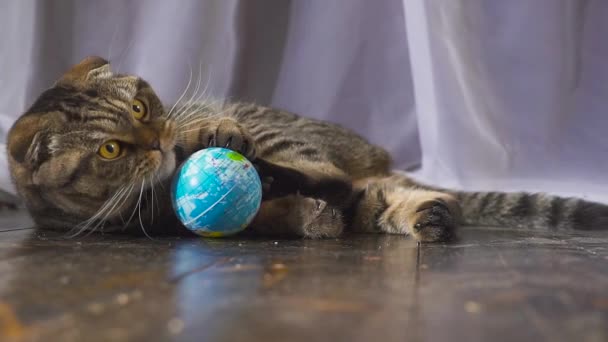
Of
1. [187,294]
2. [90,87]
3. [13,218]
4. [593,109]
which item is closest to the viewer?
[187,294]

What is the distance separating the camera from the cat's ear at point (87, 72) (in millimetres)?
1530

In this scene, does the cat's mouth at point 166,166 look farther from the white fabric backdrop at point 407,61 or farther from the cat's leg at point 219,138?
the white fabric backdrop at point 407,61

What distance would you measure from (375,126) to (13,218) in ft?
4.83

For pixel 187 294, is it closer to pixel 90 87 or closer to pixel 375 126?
pixel 90 87

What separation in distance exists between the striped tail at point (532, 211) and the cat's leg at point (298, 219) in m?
0.55

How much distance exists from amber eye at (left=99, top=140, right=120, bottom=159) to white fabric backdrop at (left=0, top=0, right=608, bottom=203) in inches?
40.7

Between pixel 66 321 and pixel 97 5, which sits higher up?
pixel 97 5

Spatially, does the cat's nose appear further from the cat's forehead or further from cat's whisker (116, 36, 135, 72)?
cat's whisker (116, 36, 135, 72)

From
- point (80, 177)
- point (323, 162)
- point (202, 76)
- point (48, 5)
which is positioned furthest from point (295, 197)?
point (48, 5)

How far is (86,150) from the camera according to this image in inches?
52.9

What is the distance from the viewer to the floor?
0.67m

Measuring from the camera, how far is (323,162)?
1.69m

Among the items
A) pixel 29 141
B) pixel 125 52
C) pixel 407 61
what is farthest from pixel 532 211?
pixel 125 52

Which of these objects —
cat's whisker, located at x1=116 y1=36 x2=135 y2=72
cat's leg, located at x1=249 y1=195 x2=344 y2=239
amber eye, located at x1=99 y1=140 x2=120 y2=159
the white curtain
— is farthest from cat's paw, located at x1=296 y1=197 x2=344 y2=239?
cat's whisker, located at x1=116 y1=36 x2=135 y2=72
